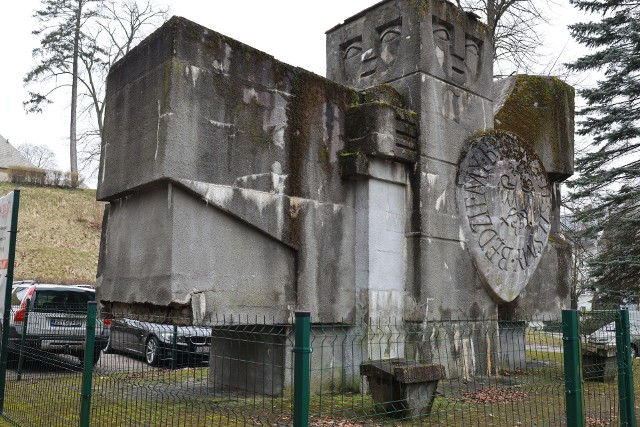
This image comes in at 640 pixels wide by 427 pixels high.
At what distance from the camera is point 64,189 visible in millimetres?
35594

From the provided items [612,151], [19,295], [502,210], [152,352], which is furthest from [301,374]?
[612,151]

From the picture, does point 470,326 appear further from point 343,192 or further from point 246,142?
point 246,142

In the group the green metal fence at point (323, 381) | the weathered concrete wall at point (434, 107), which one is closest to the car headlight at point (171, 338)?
the green metal fence at point (323, 381)

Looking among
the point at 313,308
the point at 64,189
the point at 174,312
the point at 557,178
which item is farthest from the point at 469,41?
the point at 64,189

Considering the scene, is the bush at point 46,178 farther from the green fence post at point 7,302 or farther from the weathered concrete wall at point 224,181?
the green fence post at point 7,302

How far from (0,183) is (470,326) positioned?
113 ft

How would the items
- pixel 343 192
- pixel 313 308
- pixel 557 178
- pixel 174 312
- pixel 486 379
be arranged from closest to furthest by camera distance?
pixel 174 312, pixel 313 308, pixel 343 192, pixel 486 379, pixel 557 178

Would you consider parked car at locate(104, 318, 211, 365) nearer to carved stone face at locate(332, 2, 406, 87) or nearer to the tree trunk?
carved stone face at locate(332, 2, 406, 87)

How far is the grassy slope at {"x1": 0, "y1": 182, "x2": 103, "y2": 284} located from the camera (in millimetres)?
26266

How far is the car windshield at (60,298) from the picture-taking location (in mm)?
10578

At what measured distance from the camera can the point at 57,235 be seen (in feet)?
98.6

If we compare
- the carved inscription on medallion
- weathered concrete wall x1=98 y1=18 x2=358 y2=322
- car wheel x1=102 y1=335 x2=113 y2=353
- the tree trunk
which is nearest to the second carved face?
weathered concrete wall x1=98 y1=18 x2=358 y2=322

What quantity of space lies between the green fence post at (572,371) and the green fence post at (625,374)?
4.25 feet

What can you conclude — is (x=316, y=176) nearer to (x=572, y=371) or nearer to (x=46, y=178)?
(x=572, y=371)
